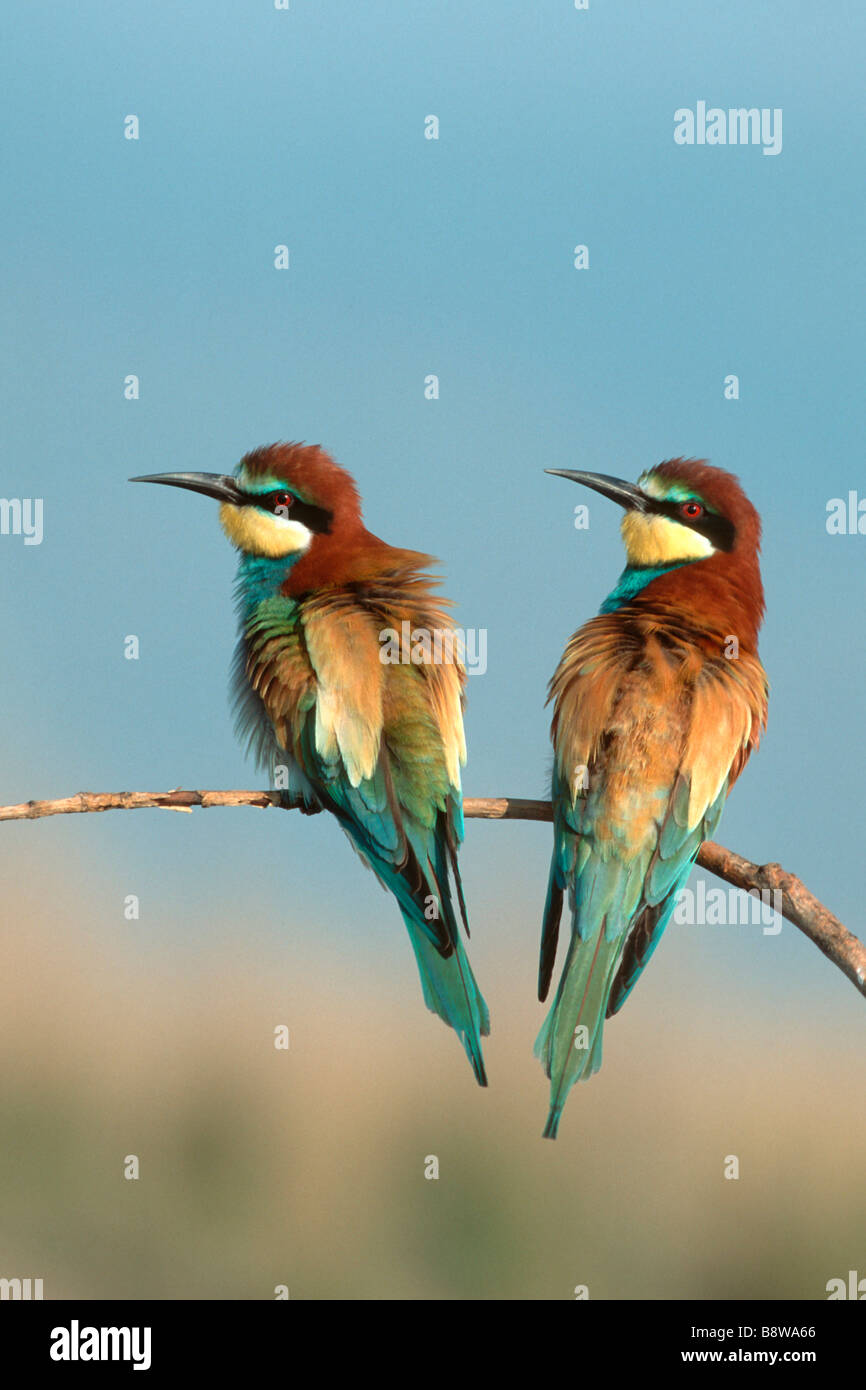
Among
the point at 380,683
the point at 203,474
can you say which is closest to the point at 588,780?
the point at 380,683

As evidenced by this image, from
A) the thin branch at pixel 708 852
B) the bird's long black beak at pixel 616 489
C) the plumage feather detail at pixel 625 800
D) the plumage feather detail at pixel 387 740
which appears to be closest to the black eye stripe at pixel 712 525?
the bird's long black beak at pixel 616 489

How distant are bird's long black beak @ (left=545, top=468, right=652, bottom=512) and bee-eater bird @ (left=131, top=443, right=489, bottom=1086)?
39 cm

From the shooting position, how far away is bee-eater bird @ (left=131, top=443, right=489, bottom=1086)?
256 cm

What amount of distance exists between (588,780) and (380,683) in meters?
0.42

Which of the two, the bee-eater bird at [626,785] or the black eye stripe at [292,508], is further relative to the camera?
the black eye stripe at [292,508]

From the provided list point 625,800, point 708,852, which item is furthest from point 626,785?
point 708,852

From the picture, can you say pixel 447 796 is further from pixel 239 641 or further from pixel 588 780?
pixel 239 641

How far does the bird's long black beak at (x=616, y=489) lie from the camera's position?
→ 305cm

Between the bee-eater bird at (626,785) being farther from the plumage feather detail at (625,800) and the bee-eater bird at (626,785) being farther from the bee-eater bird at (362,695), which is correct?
the bee-eater bird at (362,695)

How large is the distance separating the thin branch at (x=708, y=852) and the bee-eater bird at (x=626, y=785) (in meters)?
0.07

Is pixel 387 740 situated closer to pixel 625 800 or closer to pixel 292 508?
pixel 625 800

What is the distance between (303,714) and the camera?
278cm

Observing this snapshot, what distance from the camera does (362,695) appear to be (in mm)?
2676

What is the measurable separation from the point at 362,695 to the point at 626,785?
0.51m
